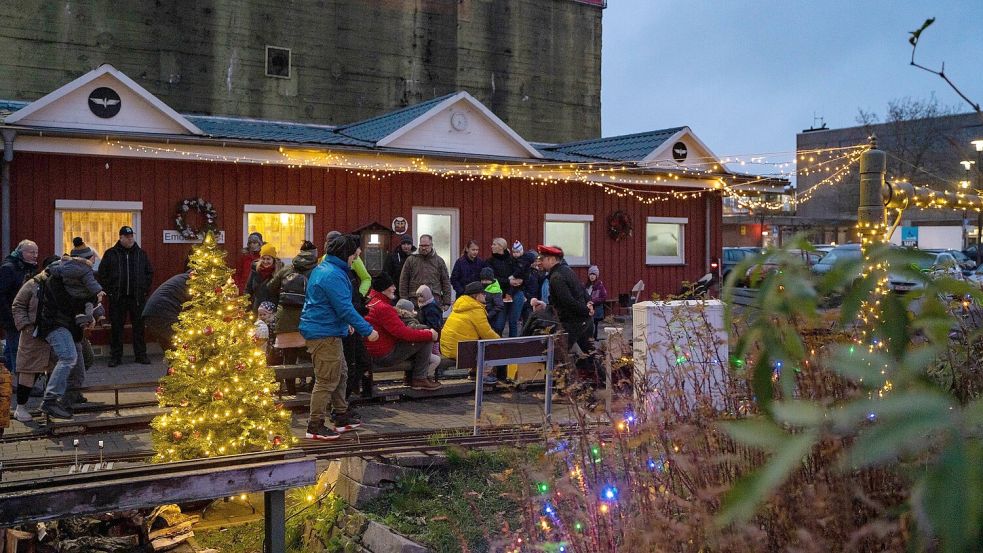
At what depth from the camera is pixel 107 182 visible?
1438cm

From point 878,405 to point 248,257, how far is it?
1333cm

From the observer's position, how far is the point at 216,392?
6.64 meters

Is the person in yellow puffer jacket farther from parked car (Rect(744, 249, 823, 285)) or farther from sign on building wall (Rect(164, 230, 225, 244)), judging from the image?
parked car (Rect(744, 249, 823, 285))

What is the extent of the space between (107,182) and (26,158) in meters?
1.18

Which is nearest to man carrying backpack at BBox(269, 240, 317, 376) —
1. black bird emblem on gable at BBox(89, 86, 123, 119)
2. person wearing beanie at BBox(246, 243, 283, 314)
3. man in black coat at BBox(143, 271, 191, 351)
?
man in black coat at BBox(143, 271, 191, 351)

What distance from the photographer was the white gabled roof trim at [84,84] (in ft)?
44.1

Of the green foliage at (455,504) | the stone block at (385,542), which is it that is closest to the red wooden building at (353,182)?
the green foliage at (455,504)

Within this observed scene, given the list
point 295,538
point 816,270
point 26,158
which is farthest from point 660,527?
point 26,158

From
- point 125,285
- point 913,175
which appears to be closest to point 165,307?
point 125,285

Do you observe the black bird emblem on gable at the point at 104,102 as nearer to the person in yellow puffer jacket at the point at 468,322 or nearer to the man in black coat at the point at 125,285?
the man in black coat at the point at 125,285

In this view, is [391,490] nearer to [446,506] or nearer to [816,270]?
[446,506]

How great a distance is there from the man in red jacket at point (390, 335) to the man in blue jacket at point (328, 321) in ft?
5.79

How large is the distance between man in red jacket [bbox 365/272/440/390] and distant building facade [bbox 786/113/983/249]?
1311 inches

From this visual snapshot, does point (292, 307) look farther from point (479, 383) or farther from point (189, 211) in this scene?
point (189, 211)
